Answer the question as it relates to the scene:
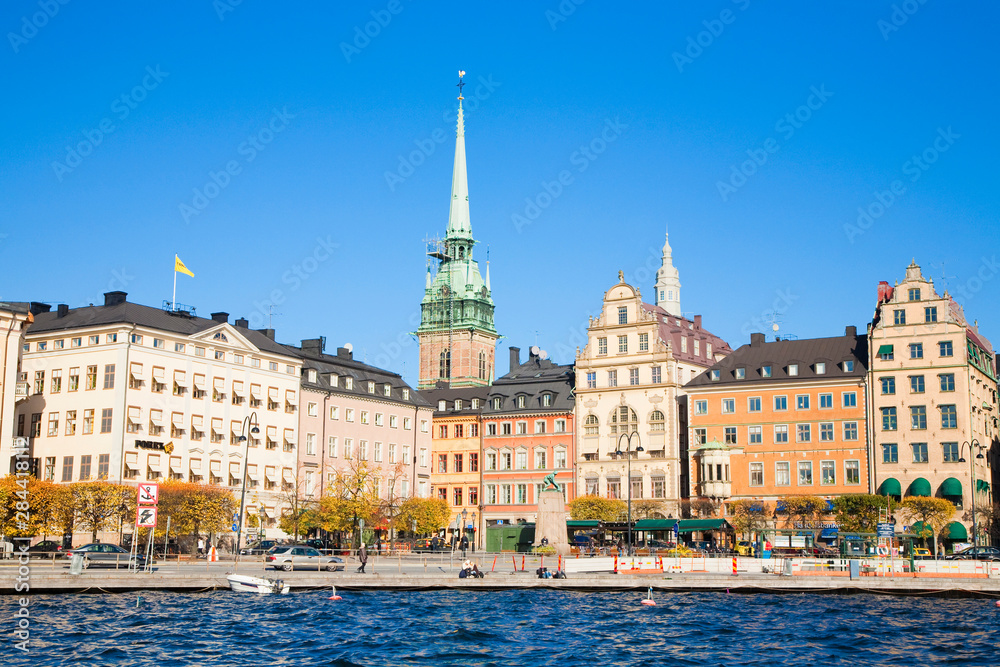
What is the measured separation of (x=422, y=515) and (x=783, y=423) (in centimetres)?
3230

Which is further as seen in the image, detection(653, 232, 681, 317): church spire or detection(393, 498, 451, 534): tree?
detection(653, 232, 681, 317): church spire

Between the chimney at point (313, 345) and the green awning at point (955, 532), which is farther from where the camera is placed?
the chimney at point (313, 345)

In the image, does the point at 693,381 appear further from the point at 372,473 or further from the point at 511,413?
the point at 372,473

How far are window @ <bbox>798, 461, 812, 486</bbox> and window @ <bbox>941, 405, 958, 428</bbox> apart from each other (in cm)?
1117

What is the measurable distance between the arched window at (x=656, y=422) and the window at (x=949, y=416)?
23852 millimetres

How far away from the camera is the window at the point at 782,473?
102688 mm

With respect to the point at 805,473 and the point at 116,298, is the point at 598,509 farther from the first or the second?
the point at 116,298

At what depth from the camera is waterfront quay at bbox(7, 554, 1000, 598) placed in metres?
61.0

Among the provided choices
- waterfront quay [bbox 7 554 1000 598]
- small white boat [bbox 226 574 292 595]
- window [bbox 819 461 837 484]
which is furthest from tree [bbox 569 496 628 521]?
small white boat [bbox 226 574 292 595]

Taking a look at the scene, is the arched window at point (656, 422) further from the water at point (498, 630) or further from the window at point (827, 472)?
the water at point (498, 630)

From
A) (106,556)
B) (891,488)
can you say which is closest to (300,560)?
(106,556)

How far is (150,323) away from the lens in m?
94.5

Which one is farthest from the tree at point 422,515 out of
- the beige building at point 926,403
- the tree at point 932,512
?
the tree at point 932,512

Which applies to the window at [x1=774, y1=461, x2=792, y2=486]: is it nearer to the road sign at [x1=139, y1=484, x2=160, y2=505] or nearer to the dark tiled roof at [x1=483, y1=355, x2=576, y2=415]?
the dark tiled roof at [x1=483, y1=355, x2=576, y2=415]
